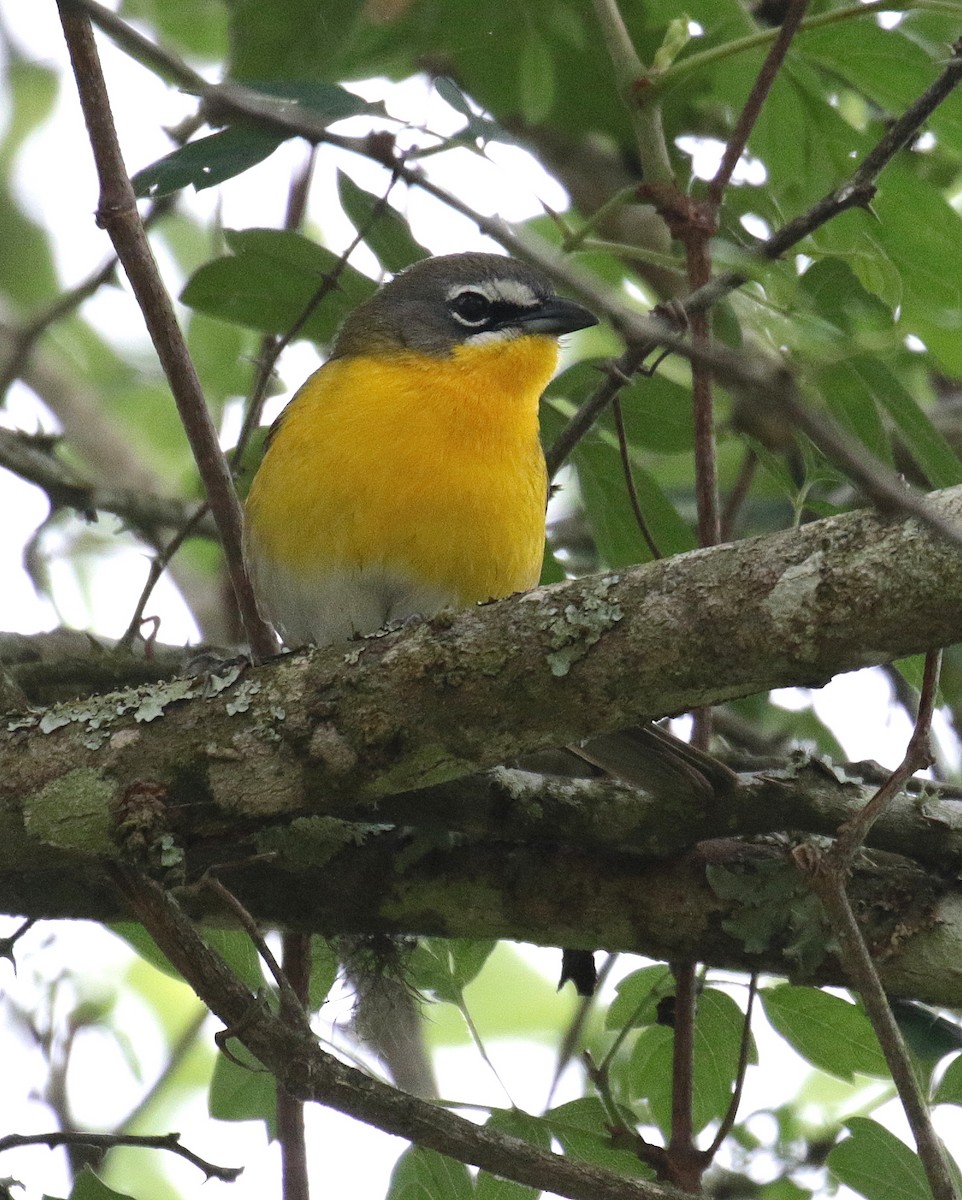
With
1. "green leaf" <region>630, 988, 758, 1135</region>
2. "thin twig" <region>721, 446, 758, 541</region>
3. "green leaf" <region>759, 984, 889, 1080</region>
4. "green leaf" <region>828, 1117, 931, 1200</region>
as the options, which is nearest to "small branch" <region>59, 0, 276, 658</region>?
"green leaf" <region>630, 988, 758, 1135</region>

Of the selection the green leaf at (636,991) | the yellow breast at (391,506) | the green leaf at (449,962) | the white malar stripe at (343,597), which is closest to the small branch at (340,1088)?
the green leaf at (449,962)

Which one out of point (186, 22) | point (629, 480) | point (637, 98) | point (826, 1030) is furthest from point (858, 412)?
point (186, 22)

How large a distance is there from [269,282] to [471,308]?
1.24 metres

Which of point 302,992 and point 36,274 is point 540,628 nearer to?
point 302,992

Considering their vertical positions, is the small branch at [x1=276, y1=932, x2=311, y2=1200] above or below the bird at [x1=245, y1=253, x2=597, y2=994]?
below

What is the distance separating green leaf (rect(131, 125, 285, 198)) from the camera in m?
3.68

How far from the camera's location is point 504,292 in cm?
597

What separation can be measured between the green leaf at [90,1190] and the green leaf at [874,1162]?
1.76 meters

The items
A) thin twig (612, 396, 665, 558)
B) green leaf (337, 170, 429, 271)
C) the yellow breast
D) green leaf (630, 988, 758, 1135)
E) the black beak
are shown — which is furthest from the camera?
the black beak

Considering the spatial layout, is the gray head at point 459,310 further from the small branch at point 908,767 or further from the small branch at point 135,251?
the small branch at point 908,767

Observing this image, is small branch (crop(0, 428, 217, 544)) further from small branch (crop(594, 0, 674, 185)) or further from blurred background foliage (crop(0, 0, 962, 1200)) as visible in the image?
small branch (crop(594, 0, 674, 185))

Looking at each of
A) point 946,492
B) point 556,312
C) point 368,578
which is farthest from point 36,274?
point 946,492

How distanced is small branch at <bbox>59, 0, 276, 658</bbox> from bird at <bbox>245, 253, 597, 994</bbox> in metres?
0.37

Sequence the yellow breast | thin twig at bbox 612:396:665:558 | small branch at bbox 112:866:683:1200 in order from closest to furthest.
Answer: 1. small branch at bbox 112:866:683:1200
2. thin twig at bbox 612:396:665:558
3. the yellow breast
